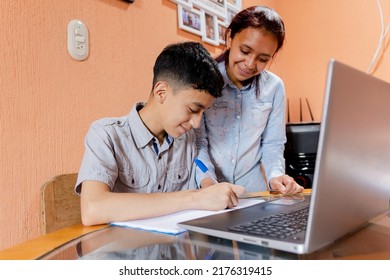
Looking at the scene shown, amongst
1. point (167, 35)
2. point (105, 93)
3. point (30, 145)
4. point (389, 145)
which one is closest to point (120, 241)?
point (389, 145)

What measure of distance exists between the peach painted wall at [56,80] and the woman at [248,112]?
31 cm

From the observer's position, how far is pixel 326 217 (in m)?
0.41

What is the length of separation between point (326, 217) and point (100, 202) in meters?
0.41

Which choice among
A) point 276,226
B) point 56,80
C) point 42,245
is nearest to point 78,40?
point 56,80

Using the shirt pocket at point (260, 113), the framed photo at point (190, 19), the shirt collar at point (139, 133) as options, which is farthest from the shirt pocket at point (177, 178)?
the framed photo at point (190, 19)

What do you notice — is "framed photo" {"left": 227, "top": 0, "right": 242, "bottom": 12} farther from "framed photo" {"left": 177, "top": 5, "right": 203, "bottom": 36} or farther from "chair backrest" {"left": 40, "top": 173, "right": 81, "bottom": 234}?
"chair backrest" {"left": 40, "top": 173, "right": 81, "bottom": 234}

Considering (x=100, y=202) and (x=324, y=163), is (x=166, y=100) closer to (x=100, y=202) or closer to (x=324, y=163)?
(x=100, y=202)

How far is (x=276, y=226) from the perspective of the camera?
509 millimetres

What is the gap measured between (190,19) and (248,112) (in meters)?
0.59

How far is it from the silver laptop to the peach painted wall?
0.56m

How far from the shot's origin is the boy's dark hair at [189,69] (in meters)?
0.90

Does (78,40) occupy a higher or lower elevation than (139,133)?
higher

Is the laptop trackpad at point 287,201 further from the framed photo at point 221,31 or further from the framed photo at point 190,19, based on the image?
the framed photo at point 221,31

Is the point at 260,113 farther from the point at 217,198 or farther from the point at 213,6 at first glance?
the point at 213,6
